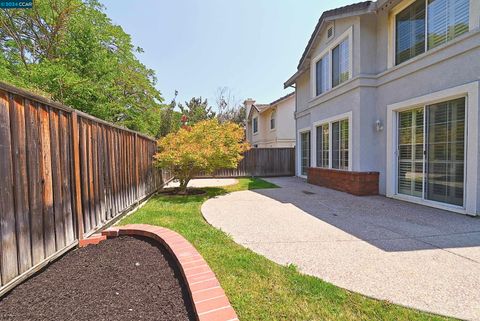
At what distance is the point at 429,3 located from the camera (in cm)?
671

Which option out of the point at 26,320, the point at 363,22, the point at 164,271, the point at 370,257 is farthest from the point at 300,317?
the point at 363,22

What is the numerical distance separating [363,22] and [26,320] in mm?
10638

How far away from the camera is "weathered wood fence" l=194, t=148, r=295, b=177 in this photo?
16484 millimetres

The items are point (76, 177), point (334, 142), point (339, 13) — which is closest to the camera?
point (76, 177)

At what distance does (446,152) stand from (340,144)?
148 inches

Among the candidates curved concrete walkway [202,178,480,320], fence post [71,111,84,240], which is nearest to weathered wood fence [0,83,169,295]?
fence post [71,111,84,240]

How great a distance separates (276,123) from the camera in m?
20.1

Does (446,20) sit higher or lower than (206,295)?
higher

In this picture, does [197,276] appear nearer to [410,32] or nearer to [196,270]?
[196,270]

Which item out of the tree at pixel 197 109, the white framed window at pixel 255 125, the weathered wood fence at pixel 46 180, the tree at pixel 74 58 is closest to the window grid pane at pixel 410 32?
the weathered wood fence at pixel 46 180

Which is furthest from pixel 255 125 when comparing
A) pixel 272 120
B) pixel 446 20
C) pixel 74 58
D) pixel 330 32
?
pixel 446 20

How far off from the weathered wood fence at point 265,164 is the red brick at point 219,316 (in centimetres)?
1430

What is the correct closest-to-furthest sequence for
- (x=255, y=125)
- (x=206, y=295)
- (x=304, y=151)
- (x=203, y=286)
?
(x=206, y=295) < (x=203, y=286) < (x=304, y=151) < (x=255, y=125)

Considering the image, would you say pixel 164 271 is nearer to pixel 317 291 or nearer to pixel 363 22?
pixel 317 291
